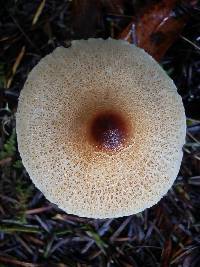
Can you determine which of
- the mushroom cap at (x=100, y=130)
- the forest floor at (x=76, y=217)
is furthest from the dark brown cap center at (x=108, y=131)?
the forest floor at (x=76, y=217)

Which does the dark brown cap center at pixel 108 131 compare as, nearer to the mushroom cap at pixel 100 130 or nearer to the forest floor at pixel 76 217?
the mushroom cap at pixel 100 130

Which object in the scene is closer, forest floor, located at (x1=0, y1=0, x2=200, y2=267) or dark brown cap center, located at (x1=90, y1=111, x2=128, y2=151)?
dark brown cap center, located at (x1=90, y1=111, x2=128, y2=151)

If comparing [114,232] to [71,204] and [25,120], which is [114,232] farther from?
[25,120]

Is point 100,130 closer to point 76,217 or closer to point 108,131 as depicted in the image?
point 108,131

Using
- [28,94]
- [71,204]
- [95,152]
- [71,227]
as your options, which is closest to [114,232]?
[71,227]

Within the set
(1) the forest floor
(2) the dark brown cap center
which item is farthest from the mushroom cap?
(1) the forest floor

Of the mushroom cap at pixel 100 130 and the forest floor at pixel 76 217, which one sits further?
the forest floor at pixel 76 217

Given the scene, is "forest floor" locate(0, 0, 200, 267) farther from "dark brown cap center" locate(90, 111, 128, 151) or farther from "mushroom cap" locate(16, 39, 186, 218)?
"dark brown cap center" locate(90, 111, 128, 151)
